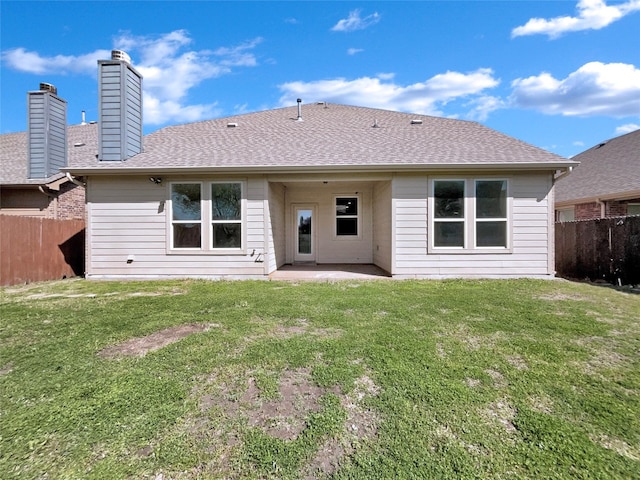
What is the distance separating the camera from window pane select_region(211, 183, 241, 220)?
26.5 ft

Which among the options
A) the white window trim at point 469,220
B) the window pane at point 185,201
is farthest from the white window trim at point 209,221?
the white window trim at point 469,220

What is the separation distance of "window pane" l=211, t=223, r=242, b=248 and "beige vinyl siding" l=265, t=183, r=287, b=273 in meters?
0.77

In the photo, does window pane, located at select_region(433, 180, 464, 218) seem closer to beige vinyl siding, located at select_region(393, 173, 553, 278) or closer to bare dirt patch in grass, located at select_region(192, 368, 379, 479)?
beige vinyl siding, located at select_region(393, 173, 553, 278)

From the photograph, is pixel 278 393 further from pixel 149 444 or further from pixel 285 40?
pixel 285 40

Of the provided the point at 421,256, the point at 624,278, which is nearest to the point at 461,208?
the point at 421,256

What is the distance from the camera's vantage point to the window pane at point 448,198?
310 inches

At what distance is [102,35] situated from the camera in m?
9.52

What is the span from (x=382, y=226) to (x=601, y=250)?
5.34m

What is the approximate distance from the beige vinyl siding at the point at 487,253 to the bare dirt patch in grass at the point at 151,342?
5156 millimetres

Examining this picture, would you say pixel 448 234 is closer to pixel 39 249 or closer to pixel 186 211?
pixel 186 211

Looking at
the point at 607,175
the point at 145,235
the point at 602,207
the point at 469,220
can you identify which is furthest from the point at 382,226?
the point at 607,175

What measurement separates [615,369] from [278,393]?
10.4ft

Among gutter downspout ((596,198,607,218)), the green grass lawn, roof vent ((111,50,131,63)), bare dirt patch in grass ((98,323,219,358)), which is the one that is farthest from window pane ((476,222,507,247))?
roof vent ((111,50,131,63))

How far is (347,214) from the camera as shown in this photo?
11055 millimetres
